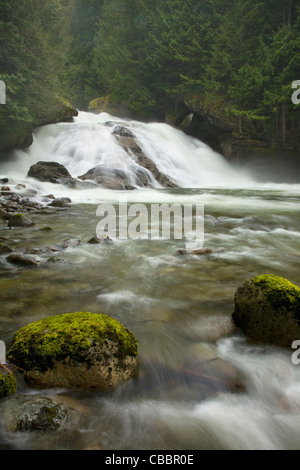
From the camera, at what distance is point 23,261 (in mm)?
4613

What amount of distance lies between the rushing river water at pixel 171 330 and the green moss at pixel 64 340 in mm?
210

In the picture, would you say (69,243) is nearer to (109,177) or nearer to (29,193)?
(29,193)

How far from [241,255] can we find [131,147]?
1330 centimetres

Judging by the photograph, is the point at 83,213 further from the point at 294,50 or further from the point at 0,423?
the point at 294,50

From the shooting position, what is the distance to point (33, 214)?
8789mm

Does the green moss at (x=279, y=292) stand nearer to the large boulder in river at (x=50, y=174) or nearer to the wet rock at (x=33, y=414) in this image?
the wet rock at (x=33, y=414)

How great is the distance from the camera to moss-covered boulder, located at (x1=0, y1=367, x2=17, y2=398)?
2043mm

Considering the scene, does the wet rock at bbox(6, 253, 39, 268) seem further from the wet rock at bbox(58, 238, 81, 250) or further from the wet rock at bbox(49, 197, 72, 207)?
the wet rock at bbox(49, 197, 72, 207)

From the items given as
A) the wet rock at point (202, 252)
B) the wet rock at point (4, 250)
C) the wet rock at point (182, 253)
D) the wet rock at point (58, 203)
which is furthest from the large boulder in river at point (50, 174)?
the wet rock at point (202, 252)

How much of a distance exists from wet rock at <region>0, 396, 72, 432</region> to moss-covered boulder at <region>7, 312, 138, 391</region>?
20 cm

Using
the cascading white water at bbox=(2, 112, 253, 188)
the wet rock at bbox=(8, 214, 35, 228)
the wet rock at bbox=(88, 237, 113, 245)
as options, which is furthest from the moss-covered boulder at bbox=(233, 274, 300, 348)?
the cascading white water at bbox=(2, 112, 253, 188)

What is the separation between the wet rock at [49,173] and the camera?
1308 centimetres

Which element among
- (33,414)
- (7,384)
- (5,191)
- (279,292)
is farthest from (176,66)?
(33,414)

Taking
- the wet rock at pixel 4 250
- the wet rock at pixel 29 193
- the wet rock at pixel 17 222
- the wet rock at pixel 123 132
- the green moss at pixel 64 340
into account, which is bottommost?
the green moss at pixel 64 340
